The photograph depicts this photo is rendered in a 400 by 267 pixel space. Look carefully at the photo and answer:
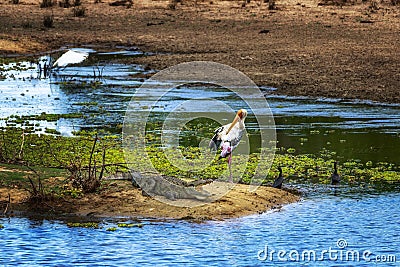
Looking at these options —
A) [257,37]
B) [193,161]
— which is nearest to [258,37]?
[257,37]

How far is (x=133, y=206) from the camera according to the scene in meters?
11.4

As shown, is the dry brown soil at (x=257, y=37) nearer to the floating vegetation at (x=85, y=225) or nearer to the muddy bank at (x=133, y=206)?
the muddy bank at (x=133, y=206)

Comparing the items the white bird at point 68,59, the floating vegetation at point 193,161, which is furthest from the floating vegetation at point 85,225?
the white bird at point 68,59

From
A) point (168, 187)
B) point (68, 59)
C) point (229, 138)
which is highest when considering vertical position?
point (68, 59)

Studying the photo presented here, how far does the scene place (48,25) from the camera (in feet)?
116

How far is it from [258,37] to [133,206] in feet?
67.7

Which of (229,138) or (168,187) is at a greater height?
(229,138)

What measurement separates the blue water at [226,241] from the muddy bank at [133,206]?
0.24 metres

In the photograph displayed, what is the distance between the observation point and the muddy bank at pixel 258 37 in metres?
23.8

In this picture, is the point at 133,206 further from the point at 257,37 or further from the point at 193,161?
the point at 257,37

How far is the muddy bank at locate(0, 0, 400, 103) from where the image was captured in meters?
23.8

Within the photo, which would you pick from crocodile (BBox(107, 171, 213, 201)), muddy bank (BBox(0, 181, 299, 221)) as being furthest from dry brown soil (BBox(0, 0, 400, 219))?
crocodile (BBox(107, 171, 213, 201))

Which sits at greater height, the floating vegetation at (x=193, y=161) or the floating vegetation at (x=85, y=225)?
the floating vegetation at (x=193, y=161)

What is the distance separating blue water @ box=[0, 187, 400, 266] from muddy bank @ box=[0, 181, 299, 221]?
0.24 m
